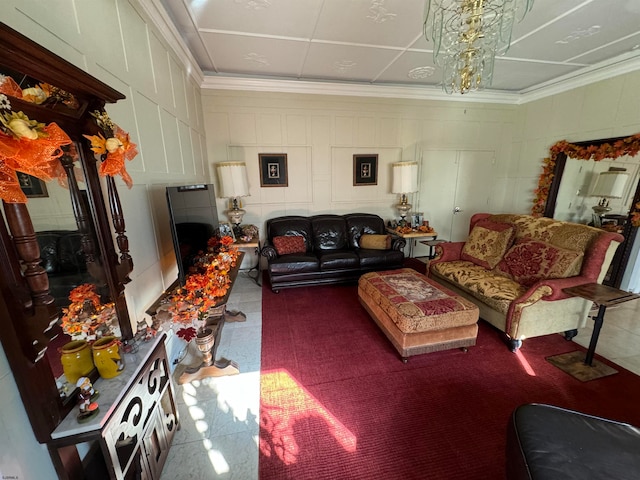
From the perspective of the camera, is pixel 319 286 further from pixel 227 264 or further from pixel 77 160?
pixel 77 160

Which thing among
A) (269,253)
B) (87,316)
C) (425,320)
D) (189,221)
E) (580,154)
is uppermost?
(580,154)

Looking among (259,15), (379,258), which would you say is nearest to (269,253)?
(379,258)

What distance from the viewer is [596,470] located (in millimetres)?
918

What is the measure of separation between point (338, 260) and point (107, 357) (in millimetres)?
2704

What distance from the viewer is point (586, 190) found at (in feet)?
11.4

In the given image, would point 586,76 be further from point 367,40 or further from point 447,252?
point 367,40

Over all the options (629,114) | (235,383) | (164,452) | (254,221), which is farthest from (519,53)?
(164,452)

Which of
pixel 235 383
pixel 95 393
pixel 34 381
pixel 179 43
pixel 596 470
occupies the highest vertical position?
pixel 179 43

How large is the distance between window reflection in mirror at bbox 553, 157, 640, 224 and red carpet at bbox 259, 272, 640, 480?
7.25 ft

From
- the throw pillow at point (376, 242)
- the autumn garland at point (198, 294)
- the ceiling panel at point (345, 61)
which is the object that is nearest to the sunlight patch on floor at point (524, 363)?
the throw pillow at point (376, 242)

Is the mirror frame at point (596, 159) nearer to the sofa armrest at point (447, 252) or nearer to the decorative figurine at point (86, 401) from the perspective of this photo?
the sofa armrest at point (447, 252)

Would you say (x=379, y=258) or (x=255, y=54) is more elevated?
(x=255, y=54)

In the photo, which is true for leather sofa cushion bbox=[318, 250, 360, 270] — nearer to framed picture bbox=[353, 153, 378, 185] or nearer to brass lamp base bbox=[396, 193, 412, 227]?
brass lamp base bbox=[396, 193, 412, 227]

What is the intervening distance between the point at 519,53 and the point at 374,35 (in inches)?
74.8
